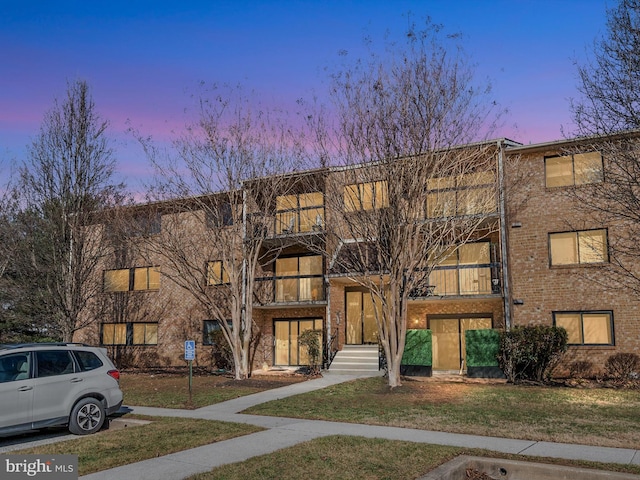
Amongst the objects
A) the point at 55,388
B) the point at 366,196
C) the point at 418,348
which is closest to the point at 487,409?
the point at 366,196

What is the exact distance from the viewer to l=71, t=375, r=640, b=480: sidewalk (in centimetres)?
726

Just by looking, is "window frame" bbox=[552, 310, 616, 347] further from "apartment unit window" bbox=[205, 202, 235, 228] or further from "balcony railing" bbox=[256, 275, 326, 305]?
"apartment unit window" bbox=[205, 202, 235, 228]

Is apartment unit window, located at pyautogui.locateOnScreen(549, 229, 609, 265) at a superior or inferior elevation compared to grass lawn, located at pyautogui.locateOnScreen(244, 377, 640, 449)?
superior

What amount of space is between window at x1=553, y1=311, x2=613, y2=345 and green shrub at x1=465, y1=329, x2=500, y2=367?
8.36 feet

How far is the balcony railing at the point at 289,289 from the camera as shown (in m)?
24.0

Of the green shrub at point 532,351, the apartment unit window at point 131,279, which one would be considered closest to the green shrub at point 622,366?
the green shrub at point 532,351

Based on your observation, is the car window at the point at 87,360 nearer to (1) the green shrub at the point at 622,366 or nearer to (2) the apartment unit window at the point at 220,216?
(2) the apartment unit window at the point at 220,216

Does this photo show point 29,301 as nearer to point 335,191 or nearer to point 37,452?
point 335,191

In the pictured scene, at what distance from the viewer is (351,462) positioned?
7.51 m

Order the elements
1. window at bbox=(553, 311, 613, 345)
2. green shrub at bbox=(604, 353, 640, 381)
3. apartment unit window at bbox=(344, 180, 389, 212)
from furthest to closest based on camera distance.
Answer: window at bbox=(553, 311, 613, 345) → green shrub at bbox=(604, 353, 640, 381) → apartment unit window at bbox=(344, 180, 389, 212)

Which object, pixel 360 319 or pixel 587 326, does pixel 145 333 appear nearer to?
pixel 360 319

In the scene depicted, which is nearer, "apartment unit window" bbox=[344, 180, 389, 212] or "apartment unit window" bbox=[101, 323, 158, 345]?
"apartment unit window" bbox=[344, 180, 389, 212]

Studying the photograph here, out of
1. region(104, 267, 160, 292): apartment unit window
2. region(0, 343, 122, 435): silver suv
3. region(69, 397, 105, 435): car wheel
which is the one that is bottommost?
region(69, 397, 105, 435): car wheel

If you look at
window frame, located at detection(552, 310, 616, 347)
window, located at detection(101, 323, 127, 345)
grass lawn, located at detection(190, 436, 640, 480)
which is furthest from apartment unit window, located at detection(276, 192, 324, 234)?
grass lawn, located at detection(190, 436, 640, 480)
